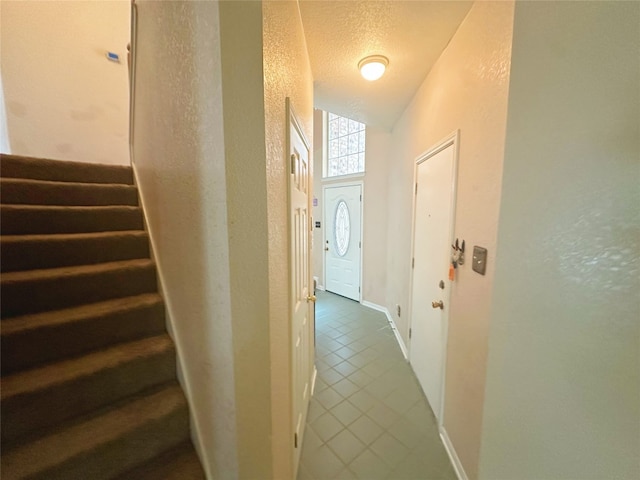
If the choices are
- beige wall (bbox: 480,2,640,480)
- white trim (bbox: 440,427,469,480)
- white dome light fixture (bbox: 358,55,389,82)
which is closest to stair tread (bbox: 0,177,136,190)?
white dome light fixture (bbox: 358,55,389,82)

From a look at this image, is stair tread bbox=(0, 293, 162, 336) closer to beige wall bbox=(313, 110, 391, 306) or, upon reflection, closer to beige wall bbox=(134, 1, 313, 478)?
beige wall bbox=(134, 1, 313, 478)

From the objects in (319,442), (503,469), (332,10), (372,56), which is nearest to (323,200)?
(372,56)

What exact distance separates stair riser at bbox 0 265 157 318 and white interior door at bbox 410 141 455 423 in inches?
72.5

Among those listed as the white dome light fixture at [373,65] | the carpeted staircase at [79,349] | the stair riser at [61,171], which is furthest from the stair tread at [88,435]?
the white dome light fixture at [373,65]

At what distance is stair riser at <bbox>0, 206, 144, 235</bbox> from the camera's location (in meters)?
1.33

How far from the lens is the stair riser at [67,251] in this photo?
1231mm

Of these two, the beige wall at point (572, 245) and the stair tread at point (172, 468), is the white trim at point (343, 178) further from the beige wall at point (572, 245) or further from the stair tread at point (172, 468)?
the stair tread at point (172, 468)

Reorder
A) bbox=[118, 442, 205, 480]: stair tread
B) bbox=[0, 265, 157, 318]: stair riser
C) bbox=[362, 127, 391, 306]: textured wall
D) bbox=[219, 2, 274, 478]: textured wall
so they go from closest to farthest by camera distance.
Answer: bbox=[219, 2, 274, 478]: textured wall → bbox=[118, 442, 205, 480]: stair tread → bbox=[0, 265, 157, 318]: stair riser → bbox=[362, 127, 391, 306]: textured wall

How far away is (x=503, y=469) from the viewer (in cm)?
119

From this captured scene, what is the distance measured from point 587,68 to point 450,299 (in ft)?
4.05

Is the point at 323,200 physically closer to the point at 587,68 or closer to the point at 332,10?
the point at 332,10

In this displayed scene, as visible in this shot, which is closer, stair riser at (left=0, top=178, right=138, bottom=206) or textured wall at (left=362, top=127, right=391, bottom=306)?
stair riser at (left=0, top=178, right=138, bottom=206)

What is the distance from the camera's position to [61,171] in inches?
66.2

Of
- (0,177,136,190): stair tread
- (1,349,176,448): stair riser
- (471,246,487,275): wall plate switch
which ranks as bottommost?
(1,349,176,448): stair riser
